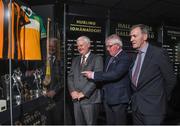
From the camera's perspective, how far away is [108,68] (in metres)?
3.58

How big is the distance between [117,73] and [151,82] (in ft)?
1.85

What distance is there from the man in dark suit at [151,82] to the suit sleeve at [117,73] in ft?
1.24

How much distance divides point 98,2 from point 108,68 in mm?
2083

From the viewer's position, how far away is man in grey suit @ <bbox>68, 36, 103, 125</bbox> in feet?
11.6

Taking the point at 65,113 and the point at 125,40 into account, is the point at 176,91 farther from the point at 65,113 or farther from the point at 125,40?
the point at 65,113

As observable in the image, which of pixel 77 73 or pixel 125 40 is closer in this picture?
pixel 77 73

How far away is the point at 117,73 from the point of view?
11.1 ft

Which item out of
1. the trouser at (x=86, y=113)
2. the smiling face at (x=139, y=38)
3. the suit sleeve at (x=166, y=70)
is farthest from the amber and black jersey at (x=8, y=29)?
the suit sleeve at (x=166, y=70)

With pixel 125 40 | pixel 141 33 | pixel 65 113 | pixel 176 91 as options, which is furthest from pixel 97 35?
pixel 176 91

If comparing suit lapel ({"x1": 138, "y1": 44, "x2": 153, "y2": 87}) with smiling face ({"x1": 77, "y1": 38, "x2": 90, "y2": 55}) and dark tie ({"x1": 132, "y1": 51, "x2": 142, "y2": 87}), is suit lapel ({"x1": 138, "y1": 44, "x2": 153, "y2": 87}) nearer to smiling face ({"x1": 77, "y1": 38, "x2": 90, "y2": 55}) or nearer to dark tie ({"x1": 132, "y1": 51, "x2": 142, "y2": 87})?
dark tie ({"x1": 132, "y1": 51, "x2": 142, "y2": 87})

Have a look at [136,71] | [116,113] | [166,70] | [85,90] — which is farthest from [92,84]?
[166,70]

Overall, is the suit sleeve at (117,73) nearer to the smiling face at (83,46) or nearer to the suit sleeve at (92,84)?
the suit sleeve at (92,84)

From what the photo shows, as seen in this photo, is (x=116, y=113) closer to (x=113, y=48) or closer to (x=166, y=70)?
(x=113, y=48)

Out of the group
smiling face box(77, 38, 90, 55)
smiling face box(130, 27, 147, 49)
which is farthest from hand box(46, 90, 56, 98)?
smiling face box(130, 27, 147, 49)
